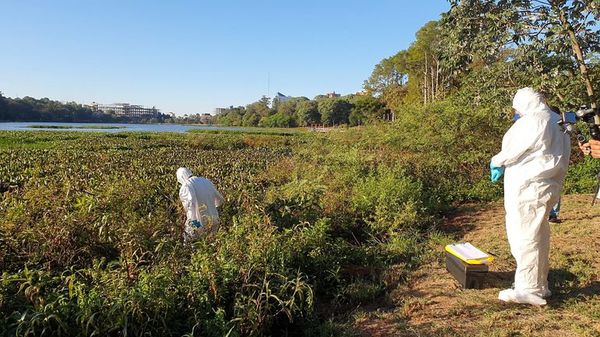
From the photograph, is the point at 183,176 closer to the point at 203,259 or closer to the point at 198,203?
the point at 198,203

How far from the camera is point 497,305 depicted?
314 centimetres

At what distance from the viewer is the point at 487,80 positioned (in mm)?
8875

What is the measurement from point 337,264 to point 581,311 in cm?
203

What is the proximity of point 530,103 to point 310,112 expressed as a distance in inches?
2859

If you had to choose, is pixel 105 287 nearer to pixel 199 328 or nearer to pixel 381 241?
pixel 199 328

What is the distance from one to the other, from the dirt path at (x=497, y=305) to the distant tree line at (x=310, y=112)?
103 ft

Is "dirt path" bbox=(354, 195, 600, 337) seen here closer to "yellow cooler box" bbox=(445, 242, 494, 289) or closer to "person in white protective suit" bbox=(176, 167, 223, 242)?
"yellow cooler box" bbox=(445, 242, 494, 289)

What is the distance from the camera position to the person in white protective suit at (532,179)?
2.86 m

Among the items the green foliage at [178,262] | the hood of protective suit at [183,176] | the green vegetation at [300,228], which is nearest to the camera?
the green foliage at [178,262]

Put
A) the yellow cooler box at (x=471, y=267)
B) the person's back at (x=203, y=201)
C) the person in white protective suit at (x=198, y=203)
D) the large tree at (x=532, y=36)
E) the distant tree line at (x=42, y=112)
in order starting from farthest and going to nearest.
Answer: the distant tree line at (x=42, y=112) → the large tree at (x=532, y=36) → the person's back at (x=203, y=201) → the person in white protective suit at (x=198, y=203) → the yellow cooler box at (x=471, y=267)

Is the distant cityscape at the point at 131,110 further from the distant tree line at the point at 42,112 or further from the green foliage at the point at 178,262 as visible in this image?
the green foliage at the point at 178,262

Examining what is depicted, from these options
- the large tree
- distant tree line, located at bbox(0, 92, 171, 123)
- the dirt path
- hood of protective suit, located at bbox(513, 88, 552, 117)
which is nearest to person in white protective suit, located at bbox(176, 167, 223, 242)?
the dirt path

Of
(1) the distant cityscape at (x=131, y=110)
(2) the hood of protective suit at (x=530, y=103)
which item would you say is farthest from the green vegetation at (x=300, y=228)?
(1) the distant cityscape at (x=131, y=110)

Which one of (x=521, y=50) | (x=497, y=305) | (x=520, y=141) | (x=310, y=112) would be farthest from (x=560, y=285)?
(x=310, y=112)
